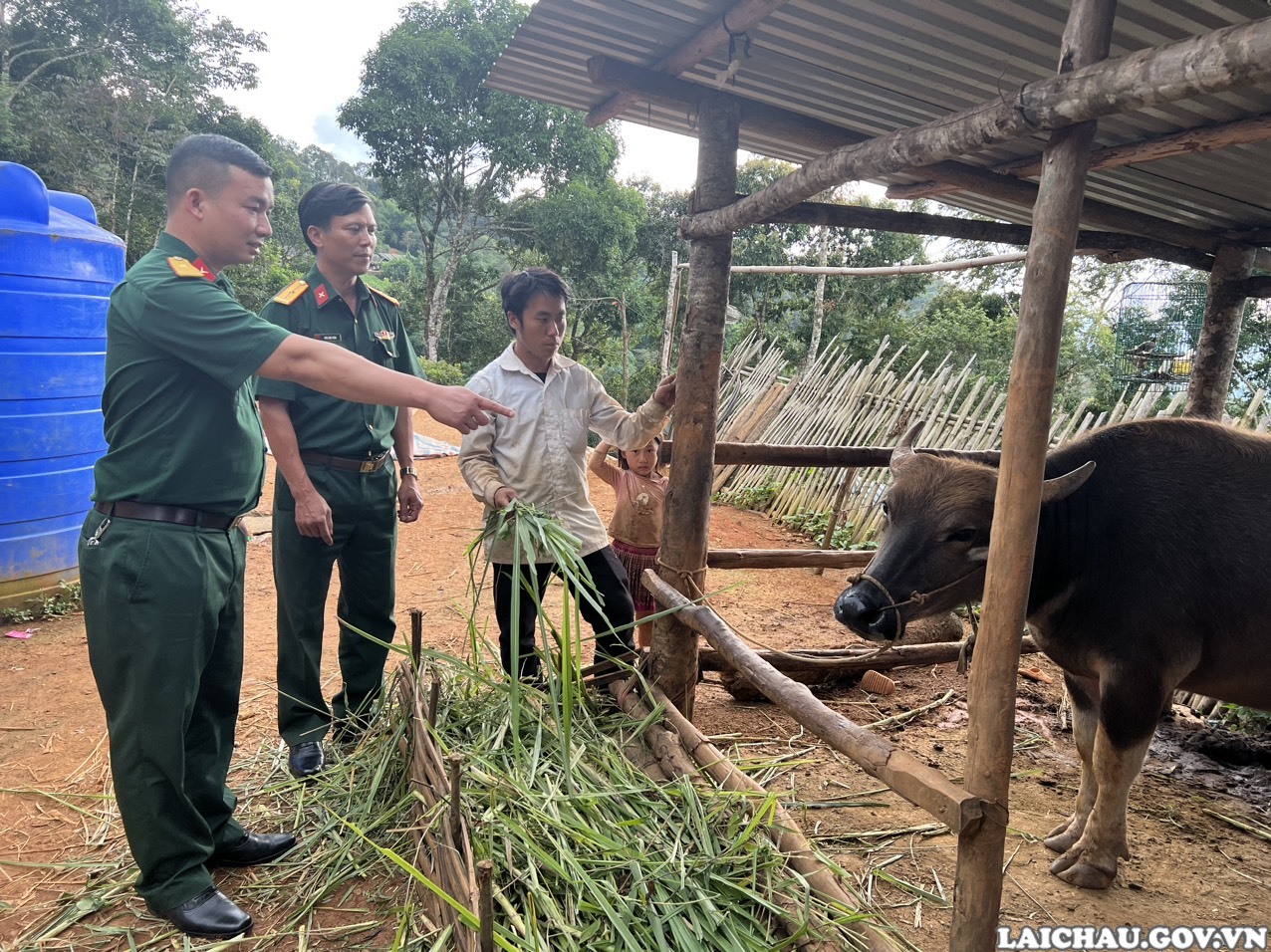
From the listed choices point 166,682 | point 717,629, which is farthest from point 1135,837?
point 166,682

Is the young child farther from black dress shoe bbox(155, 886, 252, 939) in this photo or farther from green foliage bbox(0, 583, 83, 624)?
green foliage bbox(0, 583, 83, 624)

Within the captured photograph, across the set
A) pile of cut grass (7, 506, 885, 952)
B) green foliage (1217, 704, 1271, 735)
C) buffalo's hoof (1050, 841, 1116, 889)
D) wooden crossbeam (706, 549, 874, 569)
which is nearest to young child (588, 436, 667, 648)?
wooden crossbeam (706, 549, 874, 569)

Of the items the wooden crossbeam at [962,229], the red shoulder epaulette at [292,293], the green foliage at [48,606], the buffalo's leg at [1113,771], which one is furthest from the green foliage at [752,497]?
the red shoulder epaulette at [292,293]

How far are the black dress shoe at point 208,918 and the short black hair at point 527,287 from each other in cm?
233

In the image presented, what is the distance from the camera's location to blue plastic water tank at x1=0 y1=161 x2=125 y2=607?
5.05 m

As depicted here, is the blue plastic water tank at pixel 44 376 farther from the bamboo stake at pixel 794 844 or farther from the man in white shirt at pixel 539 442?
the bamboo stake at pixel 794 844

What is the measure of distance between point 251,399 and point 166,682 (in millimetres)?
982

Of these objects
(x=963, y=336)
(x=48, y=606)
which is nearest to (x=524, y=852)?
(x=48, y=606)

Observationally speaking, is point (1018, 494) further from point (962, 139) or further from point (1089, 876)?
point (1089, 876)

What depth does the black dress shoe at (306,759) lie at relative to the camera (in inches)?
126

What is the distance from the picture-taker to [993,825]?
196 centimetres

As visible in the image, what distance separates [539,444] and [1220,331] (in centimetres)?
454

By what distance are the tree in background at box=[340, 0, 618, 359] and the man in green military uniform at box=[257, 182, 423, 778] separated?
14.9m

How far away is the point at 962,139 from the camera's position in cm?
208
